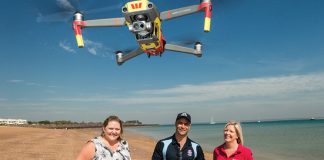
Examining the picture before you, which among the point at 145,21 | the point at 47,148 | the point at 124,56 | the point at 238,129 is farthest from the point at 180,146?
the point at 47,148

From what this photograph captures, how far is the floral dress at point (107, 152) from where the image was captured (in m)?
4.97

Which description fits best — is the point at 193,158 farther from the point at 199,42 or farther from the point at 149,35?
the point at 199,42

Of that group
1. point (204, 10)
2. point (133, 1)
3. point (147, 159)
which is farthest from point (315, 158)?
point (133, 1)

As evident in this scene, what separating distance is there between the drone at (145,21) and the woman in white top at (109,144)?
4.20 metres

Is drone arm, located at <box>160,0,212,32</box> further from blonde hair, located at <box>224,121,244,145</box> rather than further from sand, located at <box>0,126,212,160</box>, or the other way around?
sand, located at <box>0,126,212,160</box>

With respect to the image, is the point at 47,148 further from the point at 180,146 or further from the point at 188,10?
the point at 180,146

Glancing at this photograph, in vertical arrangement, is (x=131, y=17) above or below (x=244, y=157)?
above

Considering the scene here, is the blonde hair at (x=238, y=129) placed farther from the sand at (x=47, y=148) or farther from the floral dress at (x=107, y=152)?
the sand at (x=47, y=148)

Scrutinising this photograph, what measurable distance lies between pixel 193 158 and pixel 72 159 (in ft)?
41.7

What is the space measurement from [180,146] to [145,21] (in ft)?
14.4

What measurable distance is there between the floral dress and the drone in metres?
4.31

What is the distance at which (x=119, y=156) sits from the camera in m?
5.13

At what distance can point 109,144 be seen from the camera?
5.15 metres

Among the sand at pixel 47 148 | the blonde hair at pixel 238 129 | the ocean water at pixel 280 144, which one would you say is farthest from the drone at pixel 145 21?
the ocean water at pixel 280 144
